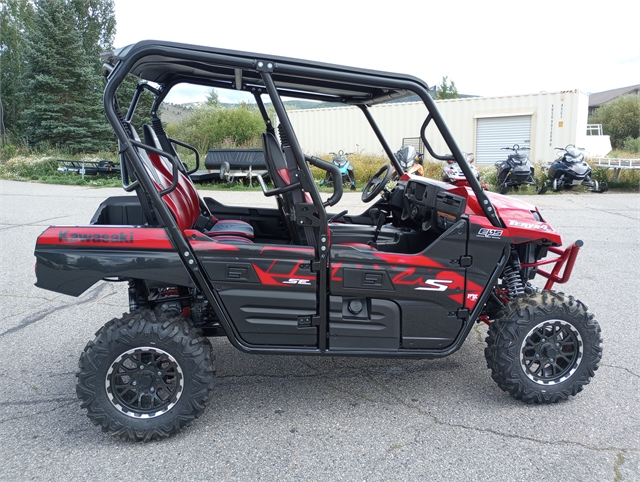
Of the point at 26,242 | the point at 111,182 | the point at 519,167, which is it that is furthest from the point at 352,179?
the point at 26,242

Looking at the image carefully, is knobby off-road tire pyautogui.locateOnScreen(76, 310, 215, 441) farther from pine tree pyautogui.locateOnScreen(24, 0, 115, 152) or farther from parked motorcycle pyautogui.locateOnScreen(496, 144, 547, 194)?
pine tree pyautogui.locateOnScreen(24, 0, 115, 152)

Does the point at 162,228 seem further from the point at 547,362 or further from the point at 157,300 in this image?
the point at 547,362

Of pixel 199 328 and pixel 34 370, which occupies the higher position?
pixel 199 328

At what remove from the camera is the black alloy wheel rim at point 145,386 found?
9.44 feet

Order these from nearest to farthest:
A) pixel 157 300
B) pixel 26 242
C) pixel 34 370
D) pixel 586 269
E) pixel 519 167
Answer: pixel 157 300 < pixel 34 370 < pixel 586 269 < pixel 26 242 < pixel 519 167

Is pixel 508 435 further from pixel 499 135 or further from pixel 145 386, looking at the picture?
pixel 499 135

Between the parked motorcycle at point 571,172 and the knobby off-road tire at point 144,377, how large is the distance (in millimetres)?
13463

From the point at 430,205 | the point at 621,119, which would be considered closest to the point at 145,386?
the point at 430,205

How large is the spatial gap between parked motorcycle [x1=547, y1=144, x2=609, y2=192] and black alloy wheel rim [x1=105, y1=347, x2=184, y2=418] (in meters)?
13.6

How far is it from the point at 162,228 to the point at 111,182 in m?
15.1

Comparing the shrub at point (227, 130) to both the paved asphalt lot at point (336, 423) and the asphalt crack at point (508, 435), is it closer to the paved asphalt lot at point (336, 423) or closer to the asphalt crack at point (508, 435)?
the paved asphalt lot at point (336, 423)

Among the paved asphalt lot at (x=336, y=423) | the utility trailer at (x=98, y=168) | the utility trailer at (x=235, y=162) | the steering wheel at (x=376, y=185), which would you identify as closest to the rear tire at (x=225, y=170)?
the utility trailer at (x=235, y=162)

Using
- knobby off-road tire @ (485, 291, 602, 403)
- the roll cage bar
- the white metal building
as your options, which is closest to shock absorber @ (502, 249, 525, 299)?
knobby off-road tire @ (485, 291, 602, 403)

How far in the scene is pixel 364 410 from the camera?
3195mm
